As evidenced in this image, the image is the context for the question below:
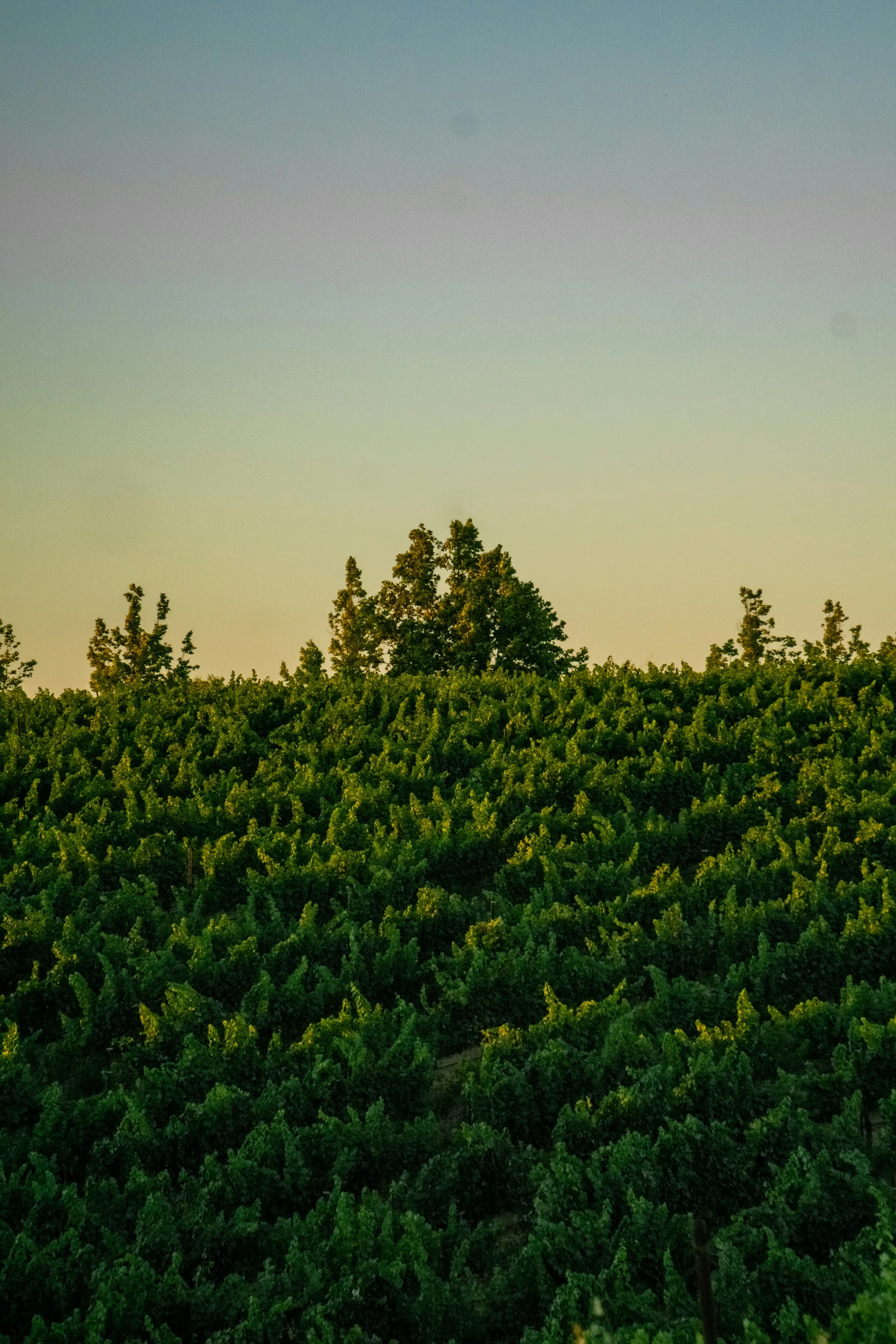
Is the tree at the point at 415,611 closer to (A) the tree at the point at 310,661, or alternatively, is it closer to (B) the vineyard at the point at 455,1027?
(A) the tree at the point at 310,661

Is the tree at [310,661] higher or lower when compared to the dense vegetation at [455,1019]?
higher

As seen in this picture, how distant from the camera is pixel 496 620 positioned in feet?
115

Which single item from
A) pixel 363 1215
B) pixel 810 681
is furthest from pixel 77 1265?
pixel 810 681

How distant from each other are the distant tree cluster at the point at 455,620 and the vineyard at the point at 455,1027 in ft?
42.5

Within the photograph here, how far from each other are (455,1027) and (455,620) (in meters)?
23.8

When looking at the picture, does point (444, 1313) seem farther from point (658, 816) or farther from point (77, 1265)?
point (658, 816)

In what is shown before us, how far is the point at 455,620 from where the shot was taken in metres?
35.3

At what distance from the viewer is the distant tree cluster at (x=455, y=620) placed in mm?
34531

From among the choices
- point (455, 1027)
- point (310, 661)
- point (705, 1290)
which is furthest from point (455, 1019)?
point (310, 661)

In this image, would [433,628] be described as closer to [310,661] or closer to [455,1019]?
[310,661]

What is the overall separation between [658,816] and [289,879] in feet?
18.4

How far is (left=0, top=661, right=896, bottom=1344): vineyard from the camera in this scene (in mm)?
7992

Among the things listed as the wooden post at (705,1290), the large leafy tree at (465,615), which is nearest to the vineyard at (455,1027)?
the wooden post at (705,1290)

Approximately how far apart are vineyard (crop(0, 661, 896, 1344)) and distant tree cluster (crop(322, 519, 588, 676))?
13.0 metres
